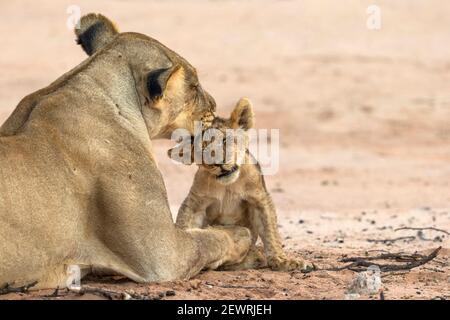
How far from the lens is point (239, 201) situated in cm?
941

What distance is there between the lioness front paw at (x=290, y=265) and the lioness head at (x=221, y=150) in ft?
2.33

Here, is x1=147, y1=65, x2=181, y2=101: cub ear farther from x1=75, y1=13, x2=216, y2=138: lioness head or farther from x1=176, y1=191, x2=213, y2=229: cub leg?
x1=176, y1=191, x2=213, y2=229: cub leg

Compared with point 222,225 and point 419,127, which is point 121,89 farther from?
point 419,127

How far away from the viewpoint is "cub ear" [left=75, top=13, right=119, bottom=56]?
8.86 metres

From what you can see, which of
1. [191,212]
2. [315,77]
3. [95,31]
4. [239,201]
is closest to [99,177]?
[95,31]

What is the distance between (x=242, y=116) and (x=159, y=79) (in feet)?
4.47

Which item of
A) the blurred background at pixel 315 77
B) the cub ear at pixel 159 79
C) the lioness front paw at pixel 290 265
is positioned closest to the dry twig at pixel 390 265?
the lioness front paw at pixel 290 265

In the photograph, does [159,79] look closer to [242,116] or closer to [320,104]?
[242,116]

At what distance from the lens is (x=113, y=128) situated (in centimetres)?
794

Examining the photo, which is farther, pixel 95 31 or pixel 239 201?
pixel 239 201

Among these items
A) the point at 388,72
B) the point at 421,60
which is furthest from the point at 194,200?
the point at 421,60

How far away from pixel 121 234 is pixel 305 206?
731cm

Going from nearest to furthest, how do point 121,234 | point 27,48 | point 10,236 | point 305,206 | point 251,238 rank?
1. point 10,236
2. point 121,234
3. point 251,238
4. point 305,206
5. point 27,48

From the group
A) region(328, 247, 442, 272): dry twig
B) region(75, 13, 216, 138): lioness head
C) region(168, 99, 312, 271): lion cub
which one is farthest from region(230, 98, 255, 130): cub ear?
region(328, 247, 442, 272): dry twig
